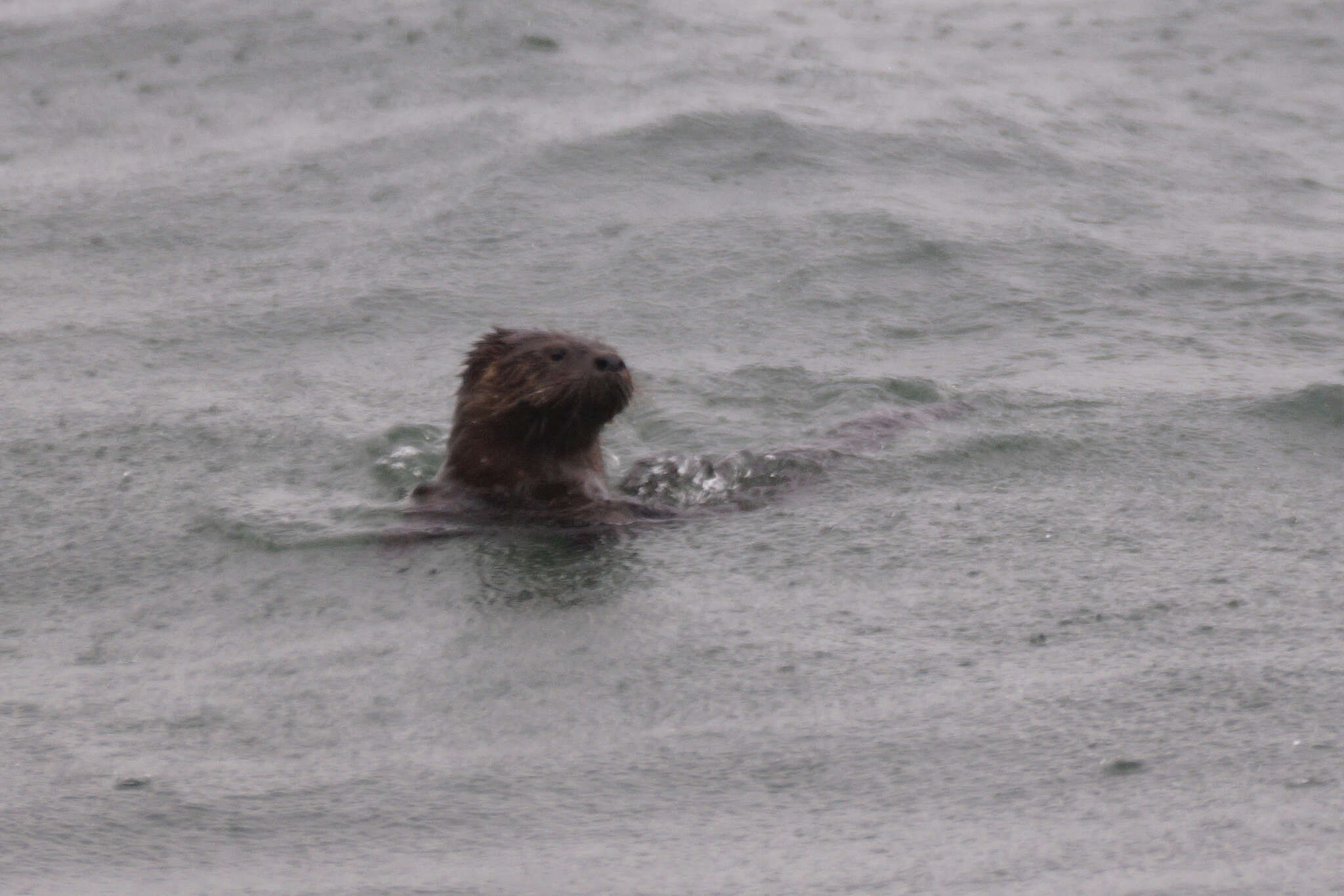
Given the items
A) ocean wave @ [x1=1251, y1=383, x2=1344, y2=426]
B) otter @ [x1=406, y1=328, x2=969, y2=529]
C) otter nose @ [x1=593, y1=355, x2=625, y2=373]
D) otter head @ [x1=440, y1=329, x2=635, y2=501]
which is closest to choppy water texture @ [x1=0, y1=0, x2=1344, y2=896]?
ocean wave @ [x1=1251, y1=383, x2=1344, y2=426]

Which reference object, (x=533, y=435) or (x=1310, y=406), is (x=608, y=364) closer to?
(x=533, y=435)

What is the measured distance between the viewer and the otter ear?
7152mm

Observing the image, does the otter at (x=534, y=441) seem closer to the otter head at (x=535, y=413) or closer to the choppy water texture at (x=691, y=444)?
the otter head at (x=535, y=413)

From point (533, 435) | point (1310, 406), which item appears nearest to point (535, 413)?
point (533, 435)

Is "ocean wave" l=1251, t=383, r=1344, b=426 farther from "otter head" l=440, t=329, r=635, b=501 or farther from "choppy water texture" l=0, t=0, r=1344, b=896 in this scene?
"otter head" l=440, t=329, r=635, b=501

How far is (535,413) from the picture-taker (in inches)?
273

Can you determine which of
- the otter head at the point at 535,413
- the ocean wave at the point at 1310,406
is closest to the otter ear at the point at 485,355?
the otter head at the point at 535,413

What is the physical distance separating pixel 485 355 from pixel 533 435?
1.24 ft

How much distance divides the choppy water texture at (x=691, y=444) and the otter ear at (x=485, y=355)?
63 centimetres

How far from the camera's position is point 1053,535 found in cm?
683

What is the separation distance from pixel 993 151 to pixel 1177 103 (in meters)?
1.79

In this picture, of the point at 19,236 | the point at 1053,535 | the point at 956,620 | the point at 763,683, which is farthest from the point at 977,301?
the point at 19,236

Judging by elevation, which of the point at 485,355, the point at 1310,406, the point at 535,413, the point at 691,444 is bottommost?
the point at 691,444

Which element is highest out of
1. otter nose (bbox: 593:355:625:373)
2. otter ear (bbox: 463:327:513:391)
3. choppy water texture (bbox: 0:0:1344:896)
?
otter nose (bbox: 593:355:625:373)
